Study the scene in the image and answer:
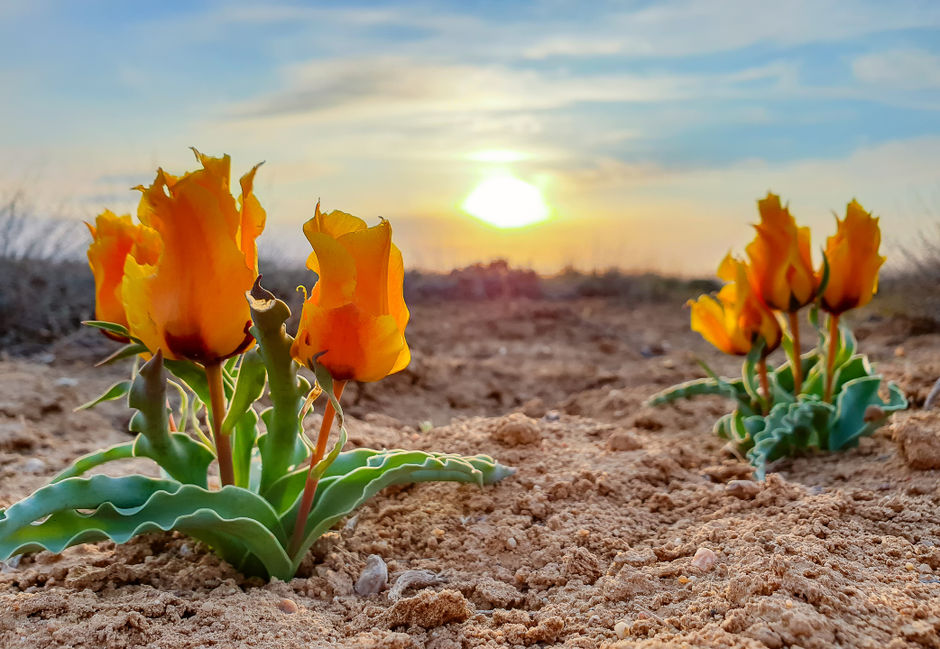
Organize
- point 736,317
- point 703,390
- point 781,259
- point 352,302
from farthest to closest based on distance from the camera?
point 703,390, point 736,317, point 781,259, point 352,302

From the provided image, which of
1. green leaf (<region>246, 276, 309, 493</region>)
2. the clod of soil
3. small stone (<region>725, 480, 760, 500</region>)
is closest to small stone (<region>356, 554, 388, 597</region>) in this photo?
green leaf (<region>246, 276, 309, 493</region>)

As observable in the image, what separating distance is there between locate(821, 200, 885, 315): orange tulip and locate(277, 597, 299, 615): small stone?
2.11 m

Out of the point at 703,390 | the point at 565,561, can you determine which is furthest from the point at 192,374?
the point at 703,390

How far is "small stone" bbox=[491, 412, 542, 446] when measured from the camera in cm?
298

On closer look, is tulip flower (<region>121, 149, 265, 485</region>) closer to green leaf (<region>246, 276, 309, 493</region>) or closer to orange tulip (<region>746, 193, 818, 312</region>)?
green leaf (<region>246, 276, 309, 493</region>)

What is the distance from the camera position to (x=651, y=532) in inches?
93.2

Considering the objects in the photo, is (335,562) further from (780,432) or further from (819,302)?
(819,302)

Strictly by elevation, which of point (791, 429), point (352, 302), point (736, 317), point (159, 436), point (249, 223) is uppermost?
point (249, 223)

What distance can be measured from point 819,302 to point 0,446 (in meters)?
3.28

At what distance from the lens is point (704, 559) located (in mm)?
2037

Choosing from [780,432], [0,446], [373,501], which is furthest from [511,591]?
[0,446]

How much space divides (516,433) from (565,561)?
2.83 feet

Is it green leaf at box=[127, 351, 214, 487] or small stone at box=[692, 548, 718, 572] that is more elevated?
green leaf at box=[127, 351, 214, 487]

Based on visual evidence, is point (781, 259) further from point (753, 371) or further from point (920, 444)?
point (920, 444)
